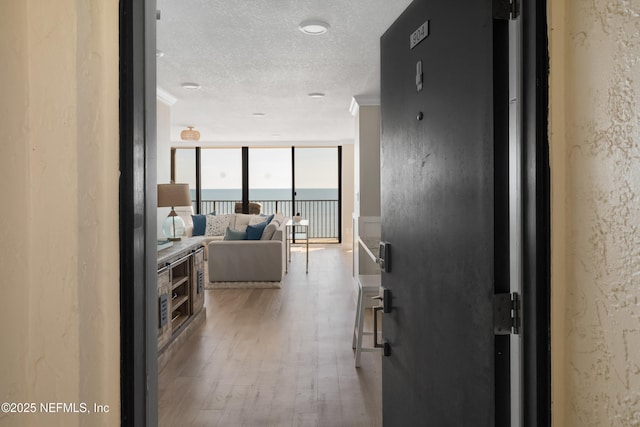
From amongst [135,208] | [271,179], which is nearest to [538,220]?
[135,208]

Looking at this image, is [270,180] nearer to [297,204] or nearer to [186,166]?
[297,204]

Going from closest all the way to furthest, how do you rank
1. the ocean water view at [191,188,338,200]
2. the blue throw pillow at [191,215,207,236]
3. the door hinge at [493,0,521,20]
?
the door hinge at [493,0,521,20] → the blue throw pillow at [191,215,207,236] → the ocean water view at [191,188,338,200]

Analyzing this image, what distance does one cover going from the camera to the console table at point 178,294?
3.41 meters

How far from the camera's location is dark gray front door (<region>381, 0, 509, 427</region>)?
4.04 feet

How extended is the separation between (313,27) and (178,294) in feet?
8.77

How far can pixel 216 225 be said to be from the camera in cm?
935

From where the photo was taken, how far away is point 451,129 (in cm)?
143

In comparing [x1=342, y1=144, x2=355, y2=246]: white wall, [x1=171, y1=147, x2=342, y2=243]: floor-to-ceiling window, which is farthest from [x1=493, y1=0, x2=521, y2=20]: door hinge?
[x1=171, y1=147, x2=342, y2=243]: floor-to-ceiling window

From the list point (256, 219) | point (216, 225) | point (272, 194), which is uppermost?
point (272, 194)

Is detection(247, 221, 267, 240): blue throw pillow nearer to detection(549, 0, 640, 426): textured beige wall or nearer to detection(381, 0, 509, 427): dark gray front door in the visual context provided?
detection(381, 0, 509, 427): dark gray front door

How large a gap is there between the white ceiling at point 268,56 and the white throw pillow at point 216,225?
8.39 ft

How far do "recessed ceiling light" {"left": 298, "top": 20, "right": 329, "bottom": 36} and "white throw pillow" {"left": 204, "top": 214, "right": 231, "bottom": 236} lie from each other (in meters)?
6.46

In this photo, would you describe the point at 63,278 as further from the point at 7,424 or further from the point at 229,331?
the point at 229,331

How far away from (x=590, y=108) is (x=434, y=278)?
0.72m
